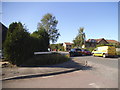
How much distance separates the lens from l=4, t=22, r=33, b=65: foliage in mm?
10078

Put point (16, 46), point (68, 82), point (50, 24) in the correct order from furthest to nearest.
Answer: point (50, 24), point (16, 46), point (68, 82)

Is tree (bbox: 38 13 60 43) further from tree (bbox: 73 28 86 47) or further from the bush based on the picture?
the bush

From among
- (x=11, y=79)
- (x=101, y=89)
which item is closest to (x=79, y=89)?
(x=101, y=89)

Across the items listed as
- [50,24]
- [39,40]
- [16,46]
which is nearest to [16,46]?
[16,46]

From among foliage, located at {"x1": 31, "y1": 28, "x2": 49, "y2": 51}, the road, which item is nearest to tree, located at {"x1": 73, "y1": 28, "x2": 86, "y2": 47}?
foliage, located at {"x1": 31, "y1": 28, "x2": 49, "y2": 51}

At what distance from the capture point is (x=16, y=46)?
10.1m

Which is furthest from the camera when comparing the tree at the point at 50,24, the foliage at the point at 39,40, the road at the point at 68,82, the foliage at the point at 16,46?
the tree at the point at 50,24

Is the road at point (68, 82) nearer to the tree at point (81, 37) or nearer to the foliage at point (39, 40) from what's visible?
the foliage at point (39, 40)

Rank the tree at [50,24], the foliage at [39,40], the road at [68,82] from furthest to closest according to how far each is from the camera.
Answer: the tree at [50,24]
the foliage at [39,40]
the road at [68,82]

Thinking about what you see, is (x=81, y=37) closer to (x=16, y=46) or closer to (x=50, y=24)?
(x=50, y=24)

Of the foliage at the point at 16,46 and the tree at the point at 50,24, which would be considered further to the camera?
the tree at the point at 50,24

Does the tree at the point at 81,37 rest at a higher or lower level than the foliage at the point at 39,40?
higher

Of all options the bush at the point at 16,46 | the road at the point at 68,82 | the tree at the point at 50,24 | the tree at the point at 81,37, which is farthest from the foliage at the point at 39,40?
the tree at the point at 81,37

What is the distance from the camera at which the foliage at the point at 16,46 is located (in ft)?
33.1
